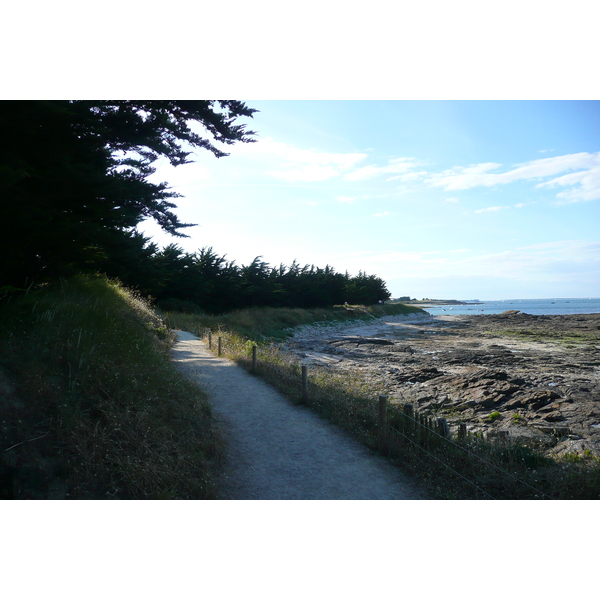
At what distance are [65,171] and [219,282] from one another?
33760 mm

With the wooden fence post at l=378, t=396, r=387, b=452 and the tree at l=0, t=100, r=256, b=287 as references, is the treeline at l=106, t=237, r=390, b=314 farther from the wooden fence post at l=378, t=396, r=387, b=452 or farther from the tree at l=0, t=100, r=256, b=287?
the wooden fence post at l=378, t=396, r=387, b=452

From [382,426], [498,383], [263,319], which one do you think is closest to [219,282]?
[263,319]

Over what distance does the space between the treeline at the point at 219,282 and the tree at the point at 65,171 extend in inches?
523

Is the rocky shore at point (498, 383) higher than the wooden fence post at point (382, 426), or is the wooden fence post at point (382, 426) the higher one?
the wooden fence post at point (382, 426)

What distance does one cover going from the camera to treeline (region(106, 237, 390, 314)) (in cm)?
2992

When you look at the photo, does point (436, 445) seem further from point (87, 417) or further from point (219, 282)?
point (219, 282)

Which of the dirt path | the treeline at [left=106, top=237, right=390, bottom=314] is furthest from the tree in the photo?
the treeline at [left=106, top=237, right=390, bottom=314]

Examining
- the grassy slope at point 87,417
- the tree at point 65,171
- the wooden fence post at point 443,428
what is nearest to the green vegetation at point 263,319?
the tree at point 65,171

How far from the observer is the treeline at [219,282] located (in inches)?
1178

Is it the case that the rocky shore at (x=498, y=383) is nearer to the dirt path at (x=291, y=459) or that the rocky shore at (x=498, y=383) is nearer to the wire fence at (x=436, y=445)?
the wire fence at (x=436, y=445)

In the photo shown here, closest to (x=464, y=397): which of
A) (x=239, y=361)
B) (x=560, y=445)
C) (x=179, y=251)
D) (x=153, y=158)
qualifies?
(x=560, y=445)

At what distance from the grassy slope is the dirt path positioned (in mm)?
614

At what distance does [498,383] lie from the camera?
14039 millimetres

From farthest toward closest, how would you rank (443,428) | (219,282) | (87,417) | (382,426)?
(219,282) < (382,426) < (443,428) < (87,417)
